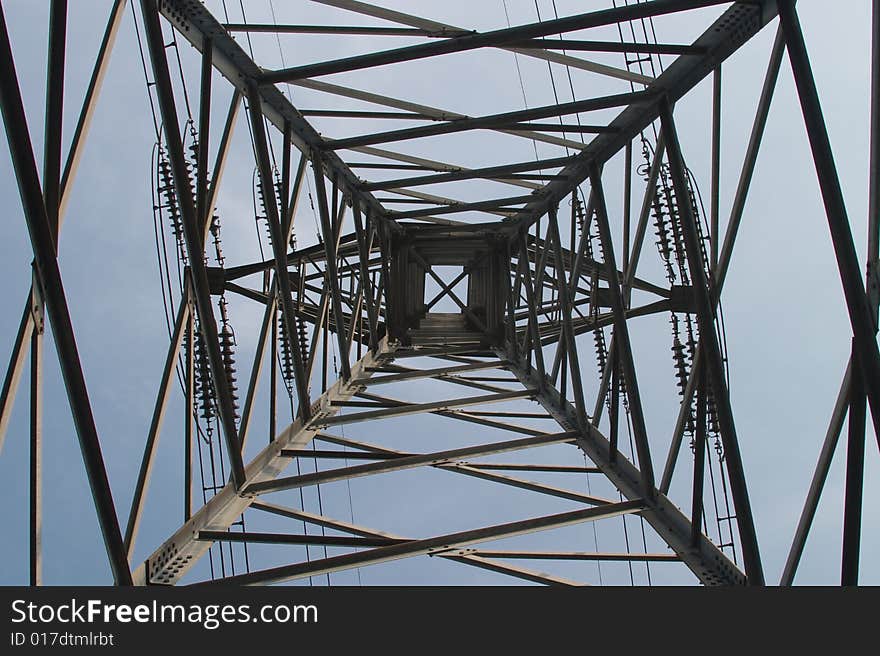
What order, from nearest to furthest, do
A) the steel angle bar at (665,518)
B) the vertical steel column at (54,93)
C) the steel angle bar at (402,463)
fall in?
the vertical steel column at (54,93) < the steel angle bar at (665,518) < the steel angle bar at (402,463)

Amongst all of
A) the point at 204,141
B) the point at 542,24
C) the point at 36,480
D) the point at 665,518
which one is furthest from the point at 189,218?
the point at 665,518

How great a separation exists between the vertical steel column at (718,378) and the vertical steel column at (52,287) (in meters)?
5.43

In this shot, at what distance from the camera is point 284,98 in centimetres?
1129

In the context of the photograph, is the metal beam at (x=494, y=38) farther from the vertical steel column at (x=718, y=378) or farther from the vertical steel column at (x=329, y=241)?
the vertical steel column at (x=329, y=241)

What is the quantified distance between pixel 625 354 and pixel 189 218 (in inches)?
223

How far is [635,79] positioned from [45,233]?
776 centimetres

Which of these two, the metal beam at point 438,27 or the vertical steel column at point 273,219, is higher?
the metal beam at point 438,27

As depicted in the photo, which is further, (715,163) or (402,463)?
(402,463)

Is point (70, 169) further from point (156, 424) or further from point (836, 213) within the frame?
point (836, 213)

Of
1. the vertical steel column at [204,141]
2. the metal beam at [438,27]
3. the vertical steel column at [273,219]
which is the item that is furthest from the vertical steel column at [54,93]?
the metal beam at [438,27]

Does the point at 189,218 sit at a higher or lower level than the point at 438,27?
lower

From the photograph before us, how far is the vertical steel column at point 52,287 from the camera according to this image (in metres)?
4.78

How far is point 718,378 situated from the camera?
788cm

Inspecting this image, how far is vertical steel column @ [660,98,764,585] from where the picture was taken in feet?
24.5
